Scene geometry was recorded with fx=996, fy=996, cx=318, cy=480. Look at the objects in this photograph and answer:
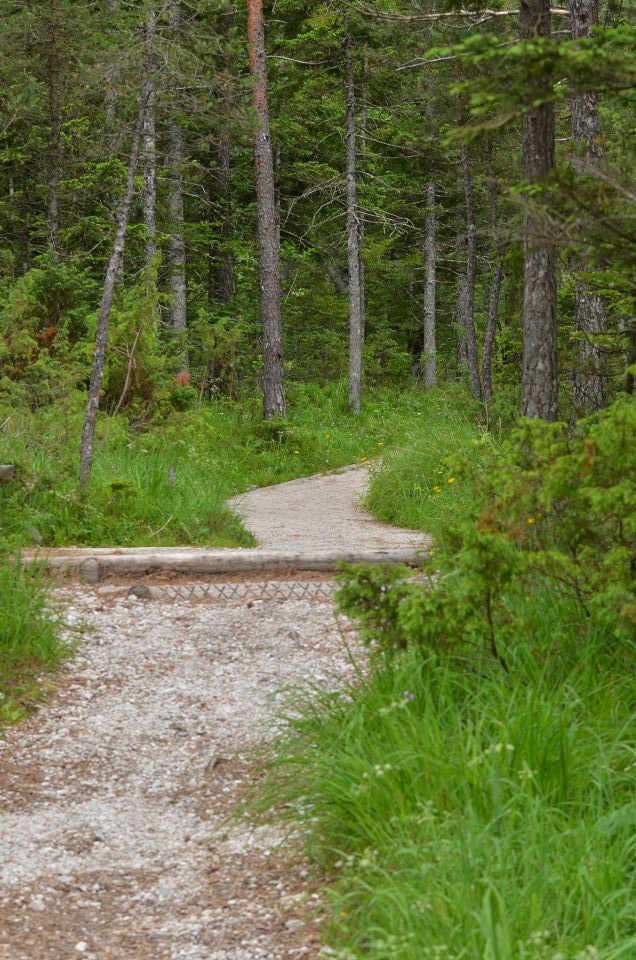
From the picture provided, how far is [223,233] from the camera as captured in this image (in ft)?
83.6

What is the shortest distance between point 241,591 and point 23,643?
8.03 ft

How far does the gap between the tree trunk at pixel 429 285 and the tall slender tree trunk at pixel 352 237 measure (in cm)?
501

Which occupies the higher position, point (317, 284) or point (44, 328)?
point (317, 284)

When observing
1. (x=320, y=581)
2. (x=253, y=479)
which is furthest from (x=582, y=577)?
(x=253, y=479)

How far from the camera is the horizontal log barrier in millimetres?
8656

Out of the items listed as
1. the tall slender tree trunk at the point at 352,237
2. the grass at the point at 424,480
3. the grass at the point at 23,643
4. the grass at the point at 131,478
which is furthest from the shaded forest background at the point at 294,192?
the grass at the point at 23,643

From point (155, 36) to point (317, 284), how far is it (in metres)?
18.7

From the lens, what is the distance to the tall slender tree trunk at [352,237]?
22281 millimetres

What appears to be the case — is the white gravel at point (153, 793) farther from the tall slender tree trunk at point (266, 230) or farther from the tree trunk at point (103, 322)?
the tall slender tree trunk at point (266, 230)

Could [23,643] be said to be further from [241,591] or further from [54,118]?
[54,118]

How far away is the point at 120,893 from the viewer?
4180 mm

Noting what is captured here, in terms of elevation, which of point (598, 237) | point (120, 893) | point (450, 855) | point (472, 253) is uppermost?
point (472, 253)

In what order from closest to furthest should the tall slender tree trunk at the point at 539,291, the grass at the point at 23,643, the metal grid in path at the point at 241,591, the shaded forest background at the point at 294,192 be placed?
the shaded forest background at the point at 294,192 → the grass at the point at 23,643 → the tall slender tree trunk at the point at 539,291 → the metal grid in path at the point at 241,591

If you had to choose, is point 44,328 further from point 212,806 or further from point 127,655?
point 212,806
